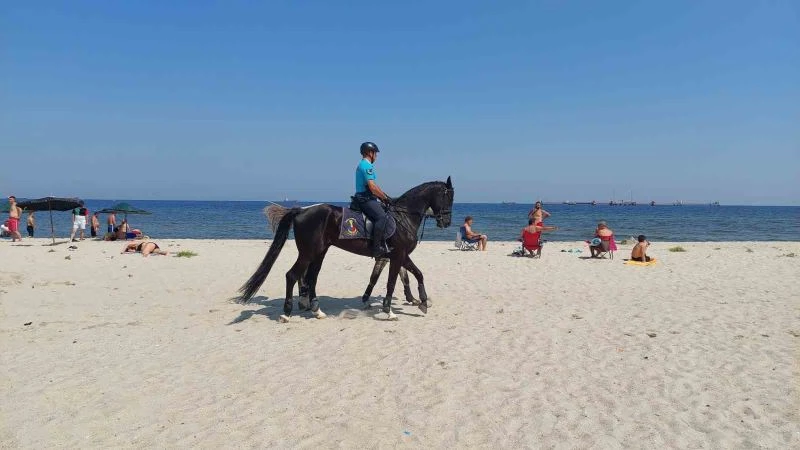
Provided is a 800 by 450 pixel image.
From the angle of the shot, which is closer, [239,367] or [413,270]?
[239,367]

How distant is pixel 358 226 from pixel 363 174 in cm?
91

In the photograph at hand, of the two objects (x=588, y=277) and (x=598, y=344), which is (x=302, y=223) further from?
(x=588, y=277)

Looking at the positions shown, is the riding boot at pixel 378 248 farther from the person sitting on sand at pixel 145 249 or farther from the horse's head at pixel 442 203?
the person sitting on sand at pixel 145 249

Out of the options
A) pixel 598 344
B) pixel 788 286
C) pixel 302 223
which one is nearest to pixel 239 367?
pixel 302 223

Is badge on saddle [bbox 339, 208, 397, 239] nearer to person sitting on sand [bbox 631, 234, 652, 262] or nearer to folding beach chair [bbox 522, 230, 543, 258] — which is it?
folding beach chair [bbox 522, 230, 543, 258]

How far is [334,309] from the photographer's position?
9.32 metres

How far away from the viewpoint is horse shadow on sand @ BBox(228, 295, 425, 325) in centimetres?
870

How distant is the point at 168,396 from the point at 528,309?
648cm

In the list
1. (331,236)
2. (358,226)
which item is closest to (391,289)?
(358,226)

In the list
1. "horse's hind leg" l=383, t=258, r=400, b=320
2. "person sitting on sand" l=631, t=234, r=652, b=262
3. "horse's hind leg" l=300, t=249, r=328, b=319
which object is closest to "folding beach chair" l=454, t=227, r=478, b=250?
"person sitting on sand" l=631, t=234, r=652, b=262

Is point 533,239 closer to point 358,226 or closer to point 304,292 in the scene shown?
point 358,226

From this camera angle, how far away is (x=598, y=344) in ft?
22.8

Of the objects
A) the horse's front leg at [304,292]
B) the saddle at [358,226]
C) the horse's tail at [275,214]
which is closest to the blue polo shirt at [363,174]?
the saddle at [358,226]

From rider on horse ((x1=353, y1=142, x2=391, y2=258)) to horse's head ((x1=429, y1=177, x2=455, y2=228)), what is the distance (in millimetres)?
927
